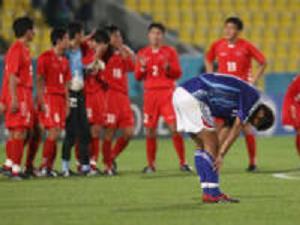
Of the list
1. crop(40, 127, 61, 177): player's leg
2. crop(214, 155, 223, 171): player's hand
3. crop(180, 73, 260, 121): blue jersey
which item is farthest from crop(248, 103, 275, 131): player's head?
crop(40, 127, 61, 177): player's leg

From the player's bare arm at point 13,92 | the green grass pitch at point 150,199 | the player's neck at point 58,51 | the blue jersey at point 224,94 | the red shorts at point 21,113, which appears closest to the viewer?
the green grass pitch at point 150,199

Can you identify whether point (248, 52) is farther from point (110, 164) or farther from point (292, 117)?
point (110, 164)

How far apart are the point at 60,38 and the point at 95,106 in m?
1.45

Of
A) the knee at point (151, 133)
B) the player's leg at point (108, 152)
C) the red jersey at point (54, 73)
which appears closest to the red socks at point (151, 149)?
the knee at point (151, 133)

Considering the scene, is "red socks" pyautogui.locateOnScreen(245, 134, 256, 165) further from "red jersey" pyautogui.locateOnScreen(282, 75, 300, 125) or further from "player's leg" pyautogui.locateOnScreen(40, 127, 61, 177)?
"player's leg" pyautogui.locateOnScreen(40, 127, 61, 177)

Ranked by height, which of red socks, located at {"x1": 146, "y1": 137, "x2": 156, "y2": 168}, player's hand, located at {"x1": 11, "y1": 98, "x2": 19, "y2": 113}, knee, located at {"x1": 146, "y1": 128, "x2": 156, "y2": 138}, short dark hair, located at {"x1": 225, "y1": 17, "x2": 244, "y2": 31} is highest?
short dark hair, located at {"x1": 225, "y1": 17, "x2": 244, "y2": 31}

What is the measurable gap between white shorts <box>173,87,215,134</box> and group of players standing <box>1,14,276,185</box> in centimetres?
328

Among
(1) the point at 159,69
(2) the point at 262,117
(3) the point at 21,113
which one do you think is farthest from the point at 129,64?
(2) the point at 262,117

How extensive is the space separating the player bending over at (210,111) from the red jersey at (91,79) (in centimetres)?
440

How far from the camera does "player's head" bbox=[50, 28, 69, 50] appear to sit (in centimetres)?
1599

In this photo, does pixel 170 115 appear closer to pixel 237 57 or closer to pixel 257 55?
pixel 237 57

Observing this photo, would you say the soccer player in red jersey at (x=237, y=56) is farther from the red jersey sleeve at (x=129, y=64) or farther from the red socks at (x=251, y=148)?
the red jersey sleeve at (x=129, y=64)

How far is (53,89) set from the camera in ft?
52.6

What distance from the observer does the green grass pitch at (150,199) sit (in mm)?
11062
